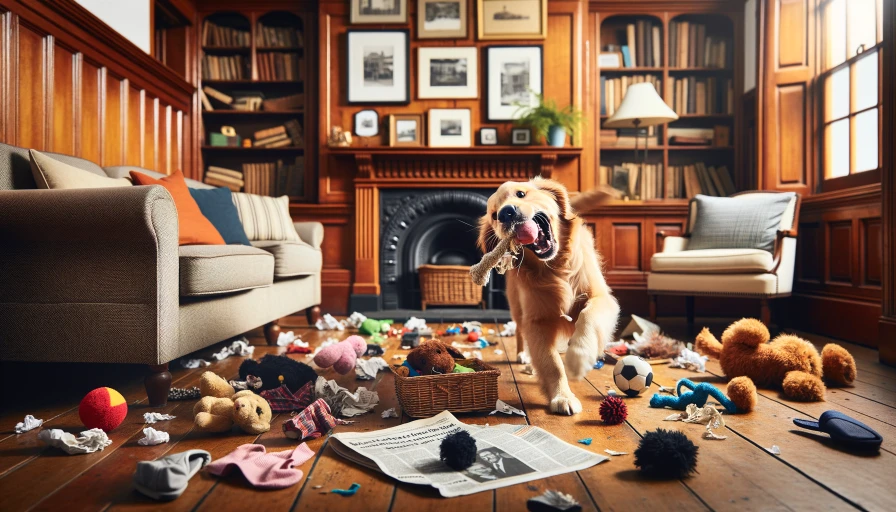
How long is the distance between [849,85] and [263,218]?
356 cm

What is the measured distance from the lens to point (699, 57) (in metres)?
4.43

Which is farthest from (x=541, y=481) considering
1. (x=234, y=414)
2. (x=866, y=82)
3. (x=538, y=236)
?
(x=866, y=82)

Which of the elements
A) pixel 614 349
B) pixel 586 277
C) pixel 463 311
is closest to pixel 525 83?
pixel 463 311

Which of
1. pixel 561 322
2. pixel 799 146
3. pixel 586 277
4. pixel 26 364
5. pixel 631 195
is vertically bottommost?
pixel 26 364

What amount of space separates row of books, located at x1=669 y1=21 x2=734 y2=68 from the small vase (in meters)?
1.21

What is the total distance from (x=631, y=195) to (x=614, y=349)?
2.03 m

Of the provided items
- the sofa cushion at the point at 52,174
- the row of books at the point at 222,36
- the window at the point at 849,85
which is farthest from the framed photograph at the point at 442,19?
the sofa cushion at the point at 52,174

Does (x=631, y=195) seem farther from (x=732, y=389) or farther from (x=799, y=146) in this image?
(x=732, y=389)

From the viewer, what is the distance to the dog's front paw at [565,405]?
1.53 m

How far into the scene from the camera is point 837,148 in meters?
3.38

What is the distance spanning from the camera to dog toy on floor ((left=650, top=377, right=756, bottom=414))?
155cm

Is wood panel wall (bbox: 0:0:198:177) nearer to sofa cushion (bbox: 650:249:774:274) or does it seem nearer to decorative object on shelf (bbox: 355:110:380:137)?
decorative object on shelf (bbox: 355:110:380:137)

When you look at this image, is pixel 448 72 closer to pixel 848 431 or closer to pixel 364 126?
pixel 364 126

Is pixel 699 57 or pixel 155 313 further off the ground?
pixel 699 57
